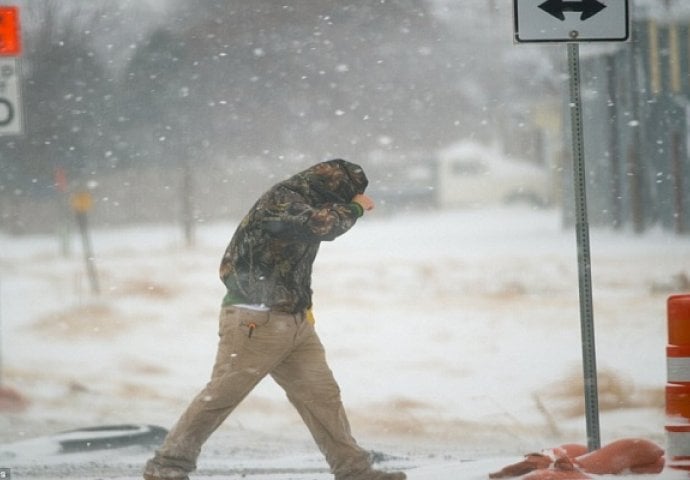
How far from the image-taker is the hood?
581cm

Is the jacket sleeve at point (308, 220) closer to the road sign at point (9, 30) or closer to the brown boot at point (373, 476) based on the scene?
the brown boot at point (373, 476)

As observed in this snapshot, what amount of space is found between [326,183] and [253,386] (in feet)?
3.54

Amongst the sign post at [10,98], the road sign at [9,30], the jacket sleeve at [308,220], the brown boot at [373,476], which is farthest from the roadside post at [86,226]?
the brown boot at [373,476]

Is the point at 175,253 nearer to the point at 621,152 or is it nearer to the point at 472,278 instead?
the point at 472,278

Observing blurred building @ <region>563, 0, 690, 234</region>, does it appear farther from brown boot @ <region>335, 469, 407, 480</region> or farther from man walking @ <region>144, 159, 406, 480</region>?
brown boot @ <region>335, 469, 407, 480</region>

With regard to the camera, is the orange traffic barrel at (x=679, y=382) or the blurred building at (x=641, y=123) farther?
the blurred building at (x=641, y=123)

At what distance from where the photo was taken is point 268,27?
10.3m

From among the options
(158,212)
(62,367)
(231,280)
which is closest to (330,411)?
(231,280)

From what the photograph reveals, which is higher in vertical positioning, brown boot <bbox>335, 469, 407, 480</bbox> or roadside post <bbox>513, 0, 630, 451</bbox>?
roadside post <bbox>513, 0, 630, 451</bbox>

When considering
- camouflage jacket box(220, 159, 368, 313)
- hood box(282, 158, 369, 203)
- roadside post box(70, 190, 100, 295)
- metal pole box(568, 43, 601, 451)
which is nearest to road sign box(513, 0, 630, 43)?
metal pole box(568, 43, 601, 451)

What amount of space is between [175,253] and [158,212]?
0.42 metres

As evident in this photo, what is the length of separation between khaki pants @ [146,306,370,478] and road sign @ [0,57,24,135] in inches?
86.1

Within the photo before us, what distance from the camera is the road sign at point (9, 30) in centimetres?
888

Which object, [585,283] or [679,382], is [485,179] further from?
[679,382]
